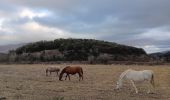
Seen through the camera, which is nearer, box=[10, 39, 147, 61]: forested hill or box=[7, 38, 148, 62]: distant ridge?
box=[7, 38, 148, 62]: distant ridge


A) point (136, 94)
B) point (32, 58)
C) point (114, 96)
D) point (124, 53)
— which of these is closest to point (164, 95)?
point (136, 94)

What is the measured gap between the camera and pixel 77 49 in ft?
397

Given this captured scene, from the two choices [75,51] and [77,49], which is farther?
[77,49]

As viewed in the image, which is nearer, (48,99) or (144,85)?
(48,99)

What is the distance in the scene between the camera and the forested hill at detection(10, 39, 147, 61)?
114 meters

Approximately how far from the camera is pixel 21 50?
12794 cm

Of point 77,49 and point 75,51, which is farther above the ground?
point 77,49

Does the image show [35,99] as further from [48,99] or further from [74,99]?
[74,99]

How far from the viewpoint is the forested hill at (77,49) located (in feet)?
375

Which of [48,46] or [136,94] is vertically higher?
[48,46]

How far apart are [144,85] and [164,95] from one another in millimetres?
6351

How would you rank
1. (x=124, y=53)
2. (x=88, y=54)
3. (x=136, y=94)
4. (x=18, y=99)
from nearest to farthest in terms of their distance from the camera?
(x=18, y=99), (x=136, y=94), (x=88, y=54), (x=124, y=53)

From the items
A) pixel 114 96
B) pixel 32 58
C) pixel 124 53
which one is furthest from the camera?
pixel 124 53

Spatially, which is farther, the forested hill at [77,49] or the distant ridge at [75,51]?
the forested hill at [77,49]
